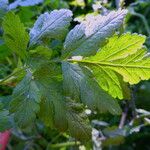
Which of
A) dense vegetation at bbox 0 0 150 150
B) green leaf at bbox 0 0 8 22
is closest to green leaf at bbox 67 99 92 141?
dense vegetation at bbox 0 0 150 150

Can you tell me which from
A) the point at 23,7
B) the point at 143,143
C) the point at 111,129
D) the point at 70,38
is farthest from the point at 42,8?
the point at 143,143

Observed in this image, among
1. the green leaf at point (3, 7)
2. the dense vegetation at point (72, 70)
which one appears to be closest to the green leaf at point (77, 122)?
the dense vegetation at point (72, 70)

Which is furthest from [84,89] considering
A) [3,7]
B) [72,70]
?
[3,7]

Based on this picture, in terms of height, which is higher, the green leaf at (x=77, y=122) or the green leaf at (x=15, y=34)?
the green leaf at (x=15, y=34)

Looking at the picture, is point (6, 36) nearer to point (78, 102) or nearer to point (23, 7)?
Answer: point (78, 102)

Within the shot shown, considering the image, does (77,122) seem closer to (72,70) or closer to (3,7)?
(72,70)

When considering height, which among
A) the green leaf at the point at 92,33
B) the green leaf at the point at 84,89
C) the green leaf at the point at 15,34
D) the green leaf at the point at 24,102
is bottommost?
the green leaf at the point at 84,89

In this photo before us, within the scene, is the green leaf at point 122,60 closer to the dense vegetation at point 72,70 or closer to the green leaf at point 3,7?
the dense vegetation at point 72,70
